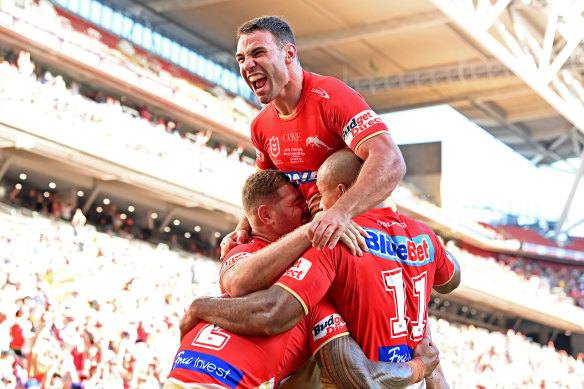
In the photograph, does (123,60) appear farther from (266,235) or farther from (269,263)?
(269,263)

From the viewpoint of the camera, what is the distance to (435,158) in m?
31.3

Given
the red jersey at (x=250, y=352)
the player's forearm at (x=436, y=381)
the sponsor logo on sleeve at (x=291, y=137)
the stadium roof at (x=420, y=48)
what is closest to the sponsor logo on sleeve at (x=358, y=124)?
the sponsor logo on sleeve at (x=291, y=137)

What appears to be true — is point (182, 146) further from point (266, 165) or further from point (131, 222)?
point (266, 165)

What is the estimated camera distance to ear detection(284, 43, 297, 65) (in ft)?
12.5

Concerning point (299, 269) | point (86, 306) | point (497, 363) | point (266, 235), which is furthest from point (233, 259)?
point (497, 363)

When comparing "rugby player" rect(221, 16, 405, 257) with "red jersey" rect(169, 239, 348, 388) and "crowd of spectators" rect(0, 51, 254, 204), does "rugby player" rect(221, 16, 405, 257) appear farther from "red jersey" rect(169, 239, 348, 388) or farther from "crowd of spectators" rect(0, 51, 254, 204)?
"crowd of spectators" rect(0, 51, 254, 204)

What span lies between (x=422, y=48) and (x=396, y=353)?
75.2 feet

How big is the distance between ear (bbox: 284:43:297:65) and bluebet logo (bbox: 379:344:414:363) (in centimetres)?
143

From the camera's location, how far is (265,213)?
3.65 m

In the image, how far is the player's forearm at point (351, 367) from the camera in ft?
11.0

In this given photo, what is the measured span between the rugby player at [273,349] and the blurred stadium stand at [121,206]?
5.44 meters

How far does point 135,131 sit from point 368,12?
8908 millimetres

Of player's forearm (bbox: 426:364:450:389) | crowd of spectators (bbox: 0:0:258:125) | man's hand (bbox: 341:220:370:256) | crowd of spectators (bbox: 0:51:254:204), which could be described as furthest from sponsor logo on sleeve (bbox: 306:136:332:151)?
crowd of spectators (bbox: 0:0:258:125)

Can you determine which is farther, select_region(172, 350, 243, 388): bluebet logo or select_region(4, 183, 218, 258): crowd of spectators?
select_region(4, 183, 218, 258): crowd of spectators
